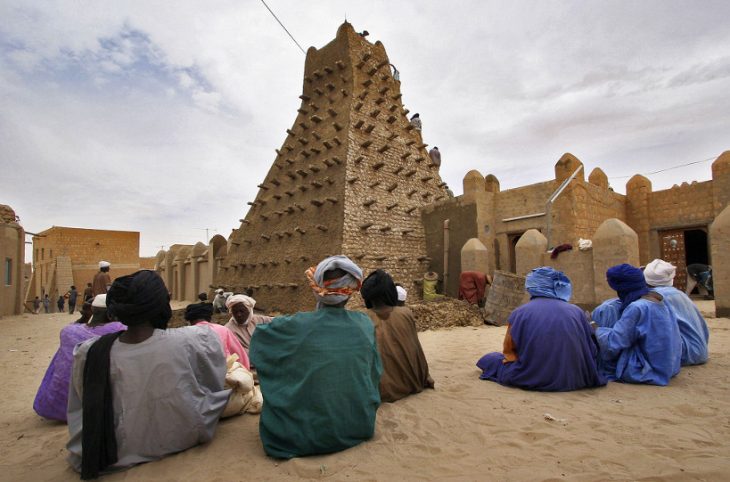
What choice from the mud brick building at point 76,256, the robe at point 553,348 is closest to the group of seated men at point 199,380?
the robe at point 553,348

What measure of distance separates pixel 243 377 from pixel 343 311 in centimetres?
110

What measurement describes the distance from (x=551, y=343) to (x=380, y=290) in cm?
164

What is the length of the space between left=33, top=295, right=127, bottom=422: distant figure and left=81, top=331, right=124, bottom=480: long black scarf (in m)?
1.17

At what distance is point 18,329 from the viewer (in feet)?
38.1

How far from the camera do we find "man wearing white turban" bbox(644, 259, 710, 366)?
4.46m

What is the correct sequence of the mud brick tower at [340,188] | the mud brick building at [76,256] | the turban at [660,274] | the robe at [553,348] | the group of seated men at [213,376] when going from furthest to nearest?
the mud brick building at [76,256] < the mud brick tower at [340,188] < the turban at [660,274] < the robe at [553,348] < the group of seated men at [213,376]

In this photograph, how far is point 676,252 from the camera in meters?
13.4

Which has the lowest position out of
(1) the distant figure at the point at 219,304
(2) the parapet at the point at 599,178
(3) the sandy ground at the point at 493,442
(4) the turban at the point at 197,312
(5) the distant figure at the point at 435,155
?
(3) the sandy ground at the point at 493,442

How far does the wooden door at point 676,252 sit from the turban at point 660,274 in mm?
10725

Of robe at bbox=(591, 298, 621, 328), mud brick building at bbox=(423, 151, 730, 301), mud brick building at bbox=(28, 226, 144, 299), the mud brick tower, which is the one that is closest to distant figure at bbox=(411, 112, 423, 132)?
the mud brick tower

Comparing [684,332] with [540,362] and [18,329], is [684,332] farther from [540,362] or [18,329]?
[18,329]

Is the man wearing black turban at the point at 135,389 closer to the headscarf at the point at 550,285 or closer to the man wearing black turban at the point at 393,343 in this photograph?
the man wearing black turban at the point at 393,343

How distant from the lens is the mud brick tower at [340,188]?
14.0 metres

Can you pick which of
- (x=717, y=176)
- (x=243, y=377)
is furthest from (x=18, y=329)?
(x=717, y=176)
